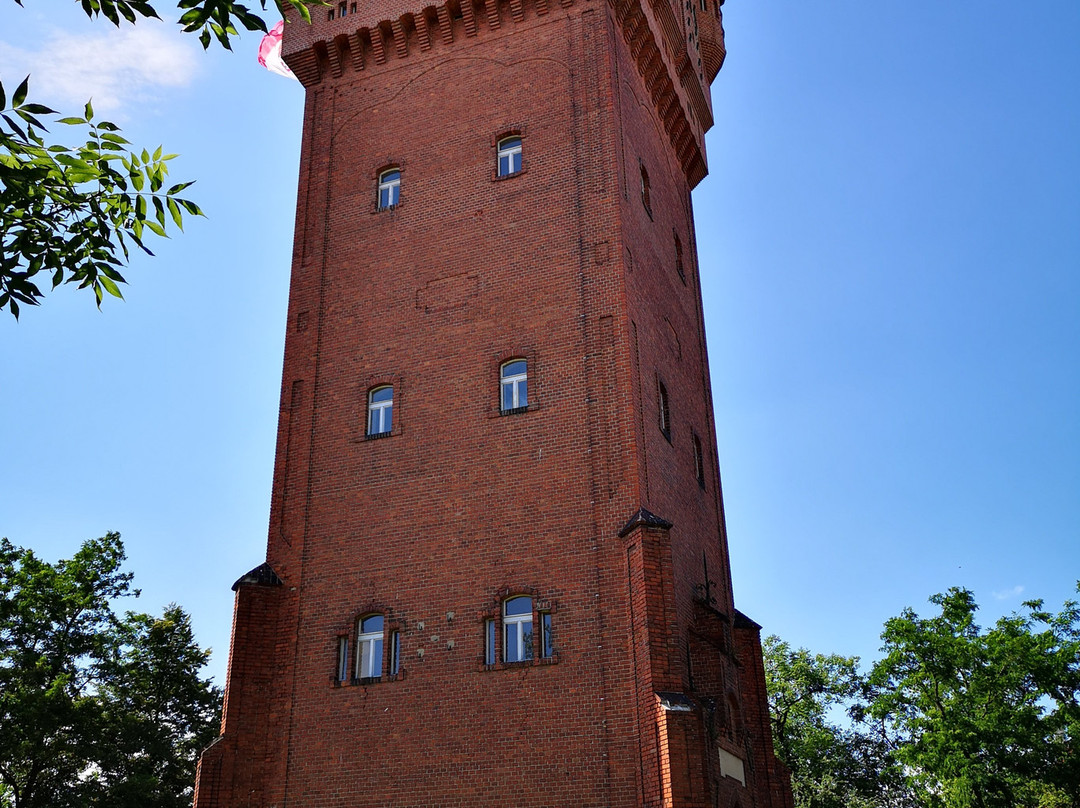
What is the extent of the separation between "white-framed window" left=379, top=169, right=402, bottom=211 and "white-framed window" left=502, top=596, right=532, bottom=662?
920 cm

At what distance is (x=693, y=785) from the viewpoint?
14.8 m

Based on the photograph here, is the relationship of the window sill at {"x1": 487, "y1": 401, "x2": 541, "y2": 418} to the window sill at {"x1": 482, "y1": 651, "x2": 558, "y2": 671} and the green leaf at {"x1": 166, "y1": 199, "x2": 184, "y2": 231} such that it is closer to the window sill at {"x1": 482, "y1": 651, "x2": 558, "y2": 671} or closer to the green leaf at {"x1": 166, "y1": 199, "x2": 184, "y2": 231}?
the window sill at {"x1": 482, "y1": 651, "x2": 558, "y2": 671}

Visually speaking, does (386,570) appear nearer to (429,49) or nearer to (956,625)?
(429,49)

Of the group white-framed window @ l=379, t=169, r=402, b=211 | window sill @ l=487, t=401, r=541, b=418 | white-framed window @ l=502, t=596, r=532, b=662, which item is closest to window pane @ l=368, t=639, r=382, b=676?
white-framed window @ l=502, t=596, r=532, b=662

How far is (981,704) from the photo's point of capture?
28.5 meters

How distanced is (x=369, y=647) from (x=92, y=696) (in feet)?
47.4

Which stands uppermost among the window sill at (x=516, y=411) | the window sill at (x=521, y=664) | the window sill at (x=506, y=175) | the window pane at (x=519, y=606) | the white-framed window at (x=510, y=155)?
the white-framed window at (x=510, y=155)

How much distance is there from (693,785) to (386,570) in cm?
652

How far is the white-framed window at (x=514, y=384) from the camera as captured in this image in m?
19.0

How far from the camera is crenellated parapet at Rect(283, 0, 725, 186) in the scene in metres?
22.9

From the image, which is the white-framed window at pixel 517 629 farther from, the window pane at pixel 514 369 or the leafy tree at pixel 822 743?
the leafy tree at pixel 822 743

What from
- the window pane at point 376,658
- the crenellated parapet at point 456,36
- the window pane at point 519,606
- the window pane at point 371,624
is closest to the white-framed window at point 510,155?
the crenellated parapet at point 456,36

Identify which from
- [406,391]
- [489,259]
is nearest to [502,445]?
[406,391]

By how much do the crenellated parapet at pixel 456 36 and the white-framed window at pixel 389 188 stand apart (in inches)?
115
